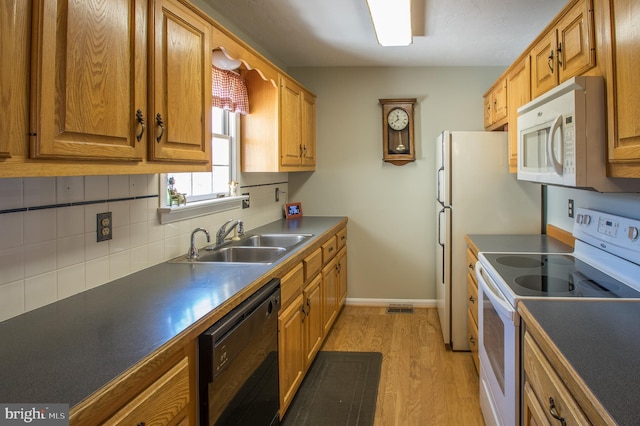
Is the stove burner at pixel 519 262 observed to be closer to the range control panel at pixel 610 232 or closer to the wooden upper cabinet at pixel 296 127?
the range control panel at pixel 610 232

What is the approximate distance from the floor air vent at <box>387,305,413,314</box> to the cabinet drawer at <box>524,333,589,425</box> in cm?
257

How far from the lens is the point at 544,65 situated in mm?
2307

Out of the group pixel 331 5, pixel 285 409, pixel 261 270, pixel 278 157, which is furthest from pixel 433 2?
pixel 285 409

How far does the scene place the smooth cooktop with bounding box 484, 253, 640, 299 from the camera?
1.68 meters

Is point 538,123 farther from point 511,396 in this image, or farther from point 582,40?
point 511,396

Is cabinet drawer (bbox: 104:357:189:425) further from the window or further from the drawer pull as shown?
the window

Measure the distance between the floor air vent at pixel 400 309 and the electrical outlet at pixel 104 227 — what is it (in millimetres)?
2928

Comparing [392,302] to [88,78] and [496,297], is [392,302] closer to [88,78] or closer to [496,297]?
[496,297]

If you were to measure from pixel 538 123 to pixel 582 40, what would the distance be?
42 centimetres

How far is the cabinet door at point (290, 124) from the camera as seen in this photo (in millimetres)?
3213

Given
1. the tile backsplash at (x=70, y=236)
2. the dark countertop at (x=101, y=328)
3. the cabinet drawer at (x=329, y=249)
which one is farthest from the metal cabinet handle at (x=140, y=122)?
the cabinet drawer at (x=329, y=249)

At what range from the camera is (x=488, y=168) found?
124 inches

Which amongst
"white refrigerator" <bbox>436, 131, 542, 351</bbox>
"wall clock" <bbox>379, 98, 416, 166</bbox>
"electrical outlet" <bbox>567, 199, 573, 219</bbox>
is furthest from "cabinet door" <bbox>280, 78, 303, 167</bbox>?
"electrical outlet" <bbox>567, 199, 573, 219</bbox>

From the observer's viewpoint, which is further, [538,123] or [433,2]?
[433,2]
